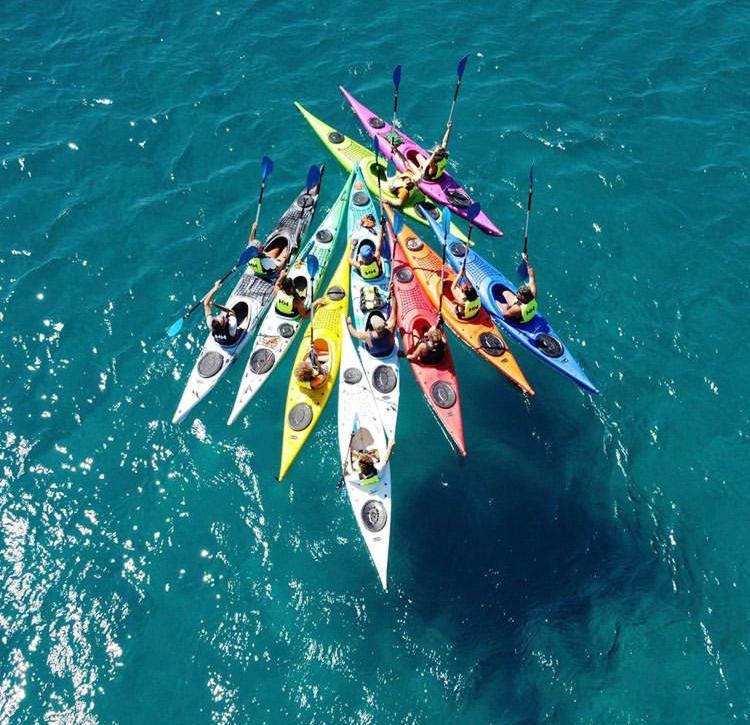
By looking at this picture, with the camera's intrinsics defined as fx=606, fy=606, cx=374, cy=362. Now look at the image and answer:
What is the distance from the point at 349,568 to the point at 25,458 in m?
9.01

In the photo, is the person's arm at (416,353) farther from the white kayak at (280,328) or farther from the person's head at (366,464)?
the white kayak at (280,328)

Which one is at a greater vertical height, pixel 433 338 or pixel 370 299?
pixel 370 299

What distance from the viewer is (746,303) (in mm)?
18062

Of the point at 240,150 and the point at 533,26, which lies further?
the point at 533,26

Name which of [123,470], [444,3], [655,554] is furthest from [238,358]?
[444,3]

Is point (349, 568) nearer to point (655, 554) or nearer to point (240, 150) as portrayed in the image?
point (655, 554)

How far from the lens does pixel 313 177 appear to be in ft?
65.1

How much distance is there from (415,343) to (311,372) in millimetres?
3072

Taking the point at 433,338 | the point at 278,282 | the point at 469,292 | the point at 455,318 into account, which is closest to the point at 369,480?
the point at 433,338

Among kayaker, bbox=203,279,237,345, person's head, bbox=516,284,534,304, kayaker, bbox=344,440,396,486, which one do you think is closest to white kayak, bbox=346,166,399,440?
kayaker, bbox=344,440,396,486

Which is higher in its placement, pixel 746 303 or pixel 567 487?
pixel 746 303

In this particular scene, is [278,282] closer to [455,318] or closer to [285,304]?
[285,304]

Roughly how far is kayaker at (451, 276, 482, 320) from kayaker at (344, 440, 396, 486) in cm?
466

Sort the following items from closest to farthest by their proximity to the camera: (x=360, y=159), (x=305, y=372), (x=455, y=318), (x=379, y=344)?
(x=305, y=372) < (x=379, y=344) < (x=455, y=318) < (x=360, y=159)
